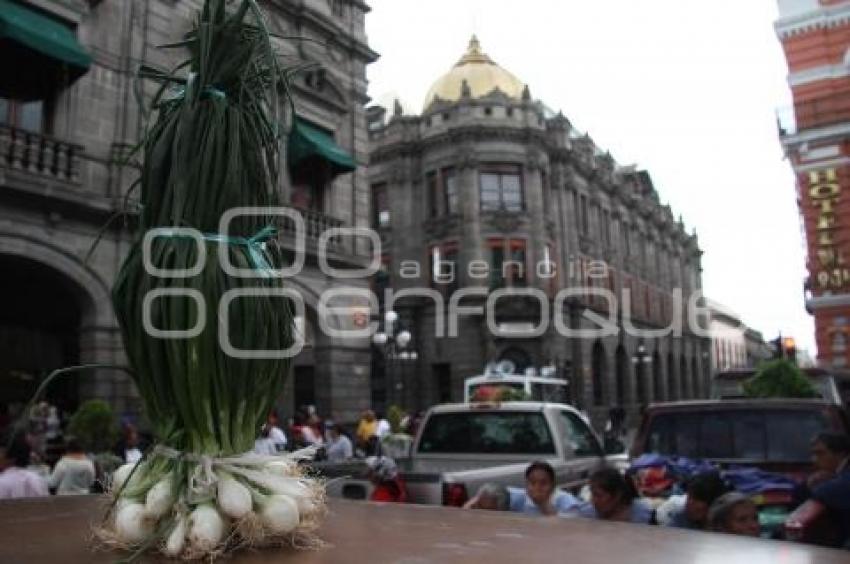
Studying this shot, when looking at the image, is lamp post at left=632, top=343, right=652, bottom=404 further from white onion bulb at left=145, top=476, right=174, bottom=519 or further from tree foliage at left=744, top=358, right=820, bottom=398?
white onion bulb at left=145, top=476, right=174, bottom=519

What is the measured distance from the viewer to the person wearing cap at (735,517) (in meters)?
4.63

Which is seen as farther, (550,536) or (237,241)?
(237,241)

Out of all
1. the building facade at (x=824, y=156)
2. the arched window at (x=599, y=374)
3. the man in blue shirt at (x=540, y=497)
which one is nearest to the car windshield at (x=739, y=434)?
the man in blue shirt at (x=540, y=497)

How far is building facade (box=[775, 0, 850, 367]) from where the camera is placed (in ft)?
76.8

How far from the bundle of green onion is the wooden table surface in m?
0.11

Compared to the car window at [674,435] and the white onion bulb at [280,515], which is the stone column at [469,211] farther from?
the white onion bulb at [280,515]

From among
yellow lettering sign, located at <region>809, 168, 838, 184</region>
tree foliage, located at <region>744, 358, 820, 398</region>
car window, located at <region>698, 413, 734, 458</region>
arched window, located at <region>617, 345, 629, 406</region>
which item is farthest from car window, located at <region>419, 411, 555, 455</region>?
arched window, located at <region>617, 345, 629, 406</region>

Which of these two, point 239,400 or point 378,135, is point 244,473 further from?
point 378,135

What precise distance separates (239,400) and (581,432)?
23.5ft

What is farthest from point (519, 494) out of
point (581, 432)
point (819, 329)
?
point (819, 329)

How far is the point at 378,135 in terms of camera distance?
3900 cm

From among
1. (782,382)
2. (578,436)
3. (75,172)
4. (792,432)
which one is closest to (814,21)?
(782,382)

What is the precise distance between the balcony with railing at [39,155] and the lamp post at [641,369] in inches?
1559

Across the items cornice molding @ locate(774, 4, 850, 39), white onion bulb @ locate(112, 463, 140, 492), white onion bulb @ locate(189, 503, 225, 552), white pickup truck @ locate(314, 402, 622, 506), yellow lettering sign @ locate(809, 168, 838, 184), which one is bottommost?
white pickup truck @ locate(314, 402, 622, 506)
